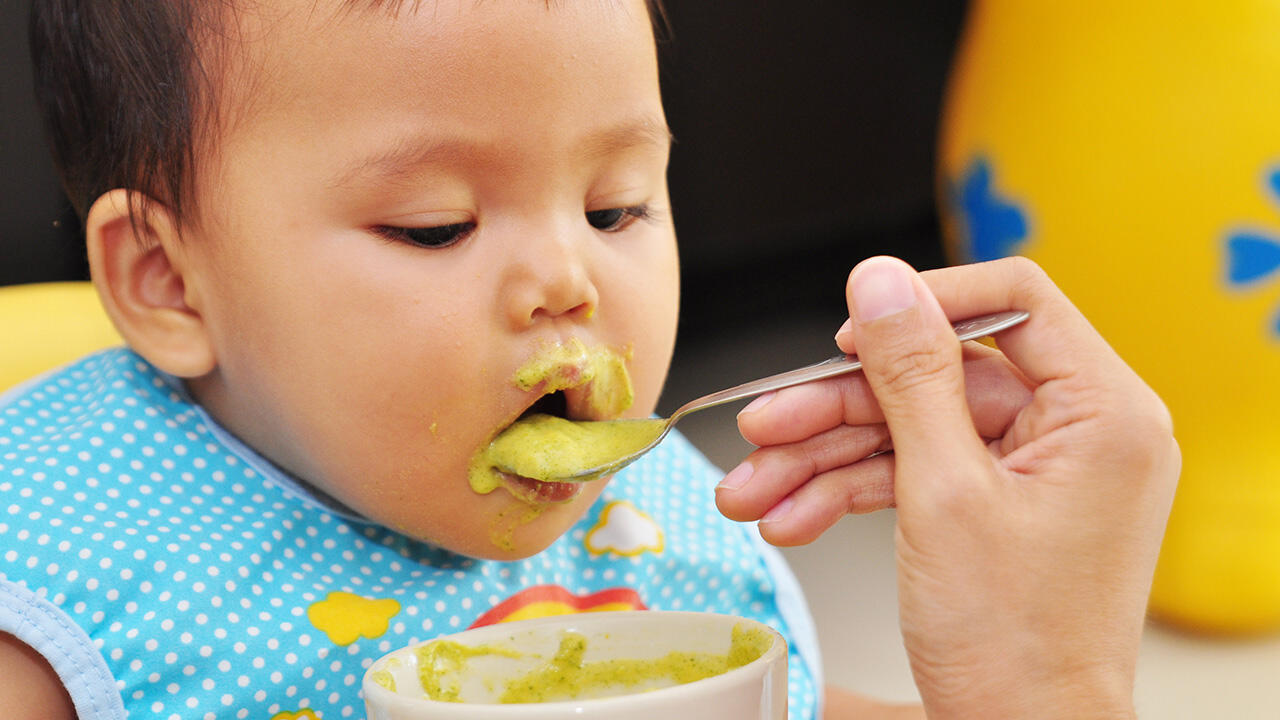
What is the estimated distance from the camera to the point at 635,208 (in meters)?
0.84

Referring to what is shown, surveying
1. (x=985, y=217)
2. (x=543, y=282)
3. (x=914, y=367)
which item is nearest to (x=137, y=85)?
(x=543, y=282)

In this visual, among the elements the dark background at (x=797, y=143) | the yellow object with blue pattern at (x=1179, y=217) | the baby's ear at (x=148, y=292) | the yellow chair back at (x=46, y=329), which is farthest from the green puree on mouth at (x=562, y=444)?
the dark background at (x=797, y=143)

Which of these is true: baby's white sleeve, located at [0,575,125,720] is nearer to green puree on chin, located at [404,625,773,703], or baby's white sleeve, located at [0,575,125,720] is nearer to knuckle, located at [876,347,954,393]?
green puree on chin, located at [404,625,773,703]

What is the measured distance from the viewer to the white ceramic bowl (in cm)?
52

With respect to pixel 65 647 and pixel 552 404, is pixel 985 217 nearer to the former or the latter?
pixel 552 404

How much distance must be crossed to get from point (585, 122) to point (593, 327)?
131 mm

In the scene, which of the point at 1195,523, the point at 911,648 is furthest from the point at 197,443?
the point at 1195,523

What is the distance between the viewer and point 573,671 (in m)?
0.70

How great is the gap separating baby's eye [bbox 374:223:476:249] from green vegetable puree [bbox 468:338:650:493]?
0.09 metres

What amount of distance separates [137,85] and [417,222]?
0.75ft

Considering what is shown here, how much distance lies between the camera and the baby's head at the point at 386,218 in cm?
72

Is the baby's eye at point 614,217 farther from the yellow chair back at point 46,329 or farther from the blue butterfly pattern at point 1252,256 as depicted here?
the blue butterfly pattern at point 1252,256

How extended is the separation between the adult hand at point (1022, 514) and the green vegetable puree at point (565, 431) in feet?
0.60

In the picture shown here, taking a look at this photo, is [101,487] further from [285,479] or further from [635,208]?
[635,208]
